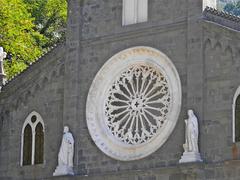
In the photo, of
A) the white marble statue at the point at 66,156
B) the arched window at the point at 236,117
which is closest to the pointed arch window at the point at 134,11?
the white marble statue at the point at 66,156

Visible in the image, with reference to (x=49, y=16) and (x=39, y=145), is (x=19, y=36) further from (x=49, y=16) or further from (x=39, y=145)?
(x=39, y=145)

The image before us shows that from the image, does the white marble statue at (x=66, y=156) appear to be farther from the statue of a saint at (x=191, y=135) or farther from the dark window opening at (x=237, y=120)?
the dark window opening at (x=237, y=120)

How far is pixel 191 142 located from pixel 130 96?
149 inches

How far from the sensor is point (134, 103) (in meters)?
32.2

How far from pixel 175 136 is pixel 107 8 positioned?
20.6 ft

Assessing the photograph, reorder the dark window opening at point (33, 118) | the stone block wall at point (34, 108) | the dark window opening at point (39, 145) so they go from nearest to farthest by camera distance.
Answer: the stone block wall at point (34, 108) < the dark window opening at point (39, 145) < the dark window opening at point (33, 118)

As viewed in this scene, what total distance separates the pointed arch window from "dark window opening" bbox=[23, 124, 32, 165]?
590 cm

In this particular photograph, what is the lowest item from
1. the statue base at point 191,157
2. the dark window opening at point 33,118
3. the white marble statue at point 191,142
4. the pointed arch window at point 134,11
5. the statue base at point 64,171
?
the statue base at point 64,171

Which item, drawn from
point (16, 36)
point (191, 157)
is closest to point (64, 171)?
point (191, 157)

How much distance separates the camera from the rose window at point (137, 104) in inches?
1243

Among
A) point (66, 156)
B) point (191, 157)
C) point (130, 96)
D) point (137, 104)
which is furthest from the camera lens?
point (66, 156)

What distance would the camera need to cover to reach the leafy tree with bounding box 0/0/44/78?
4188 cm

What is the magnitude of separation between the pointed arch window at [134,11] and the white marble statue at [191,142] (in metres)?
4.91

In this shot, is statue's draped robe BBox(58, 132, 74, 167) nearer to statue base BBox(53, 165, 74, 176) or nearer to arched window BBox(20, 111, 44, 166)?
statue base BBox(53, 165, 74, 176)
